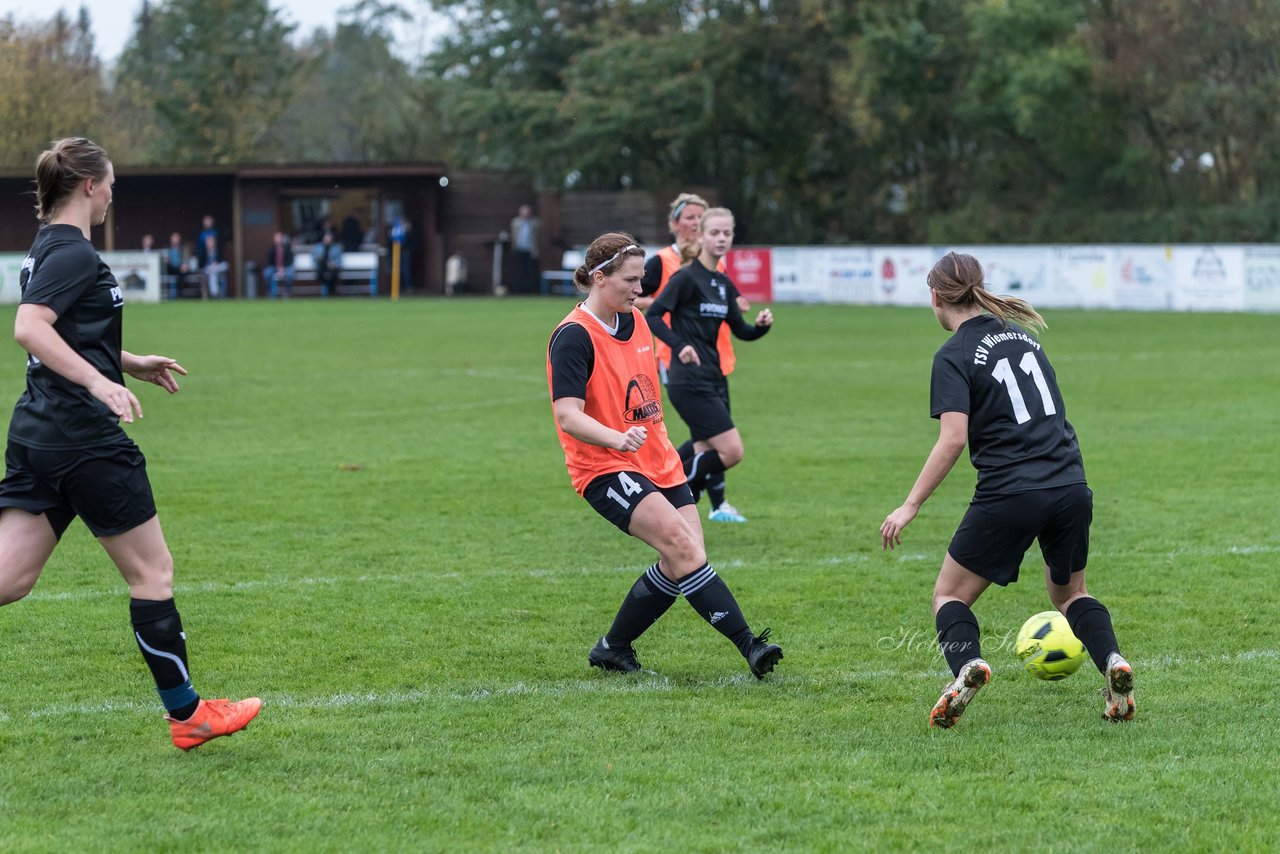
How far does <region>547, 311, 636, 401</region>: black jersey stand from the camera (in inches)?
230

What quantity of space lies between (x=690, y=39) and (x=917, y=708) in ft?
131

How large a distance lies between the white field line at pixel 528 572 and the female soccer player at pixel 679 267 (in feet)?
4.44

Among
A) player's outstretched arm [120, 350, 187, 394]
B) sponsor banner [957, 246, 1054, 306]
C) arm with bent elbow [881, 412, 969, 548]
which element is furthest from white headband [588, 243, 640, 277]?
sponsor banner [957, 246, 1054, 306]

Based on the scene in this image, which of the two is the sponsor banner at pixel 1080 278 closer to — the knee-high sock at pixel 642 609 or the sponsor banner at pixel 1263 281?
the sponsor banner at pixel 1263 281

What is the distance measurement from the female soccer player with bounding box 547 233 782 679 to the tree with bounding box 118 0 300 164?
54.7m

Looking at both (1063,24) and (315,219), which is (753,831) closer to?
(1063,24)

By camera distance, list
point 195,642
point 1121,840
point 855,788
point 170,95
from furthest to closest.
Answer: point 170,95
point 195,642
point 855,788
point 1121,840

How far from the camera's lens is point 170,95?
58812mm

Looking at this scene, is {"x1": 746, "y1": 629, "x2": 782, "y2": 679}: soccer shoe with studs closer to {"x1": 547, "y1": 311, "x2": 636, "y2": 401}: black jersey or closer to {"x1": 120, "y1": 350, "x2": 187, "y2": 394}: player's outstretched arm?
{"x1": 547, "y1": 311, "x2": 636, "y2": 401}: black jersey

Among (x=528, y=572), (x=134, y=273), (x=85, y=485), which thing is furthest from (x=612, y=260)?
(x=134, y=273)

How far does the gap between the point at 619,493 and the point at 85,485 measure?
6.51ft

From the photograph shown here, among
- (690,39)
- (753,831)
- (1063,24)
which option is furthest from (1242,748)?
(690,39)

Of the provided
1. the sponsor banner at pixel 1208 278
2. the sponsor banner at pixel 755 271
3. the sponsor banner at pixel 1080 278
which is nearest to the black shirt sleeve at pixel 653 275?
the sponsor banner at pixel 1208 278

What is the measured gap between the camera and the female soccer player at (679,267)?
9.33 m
